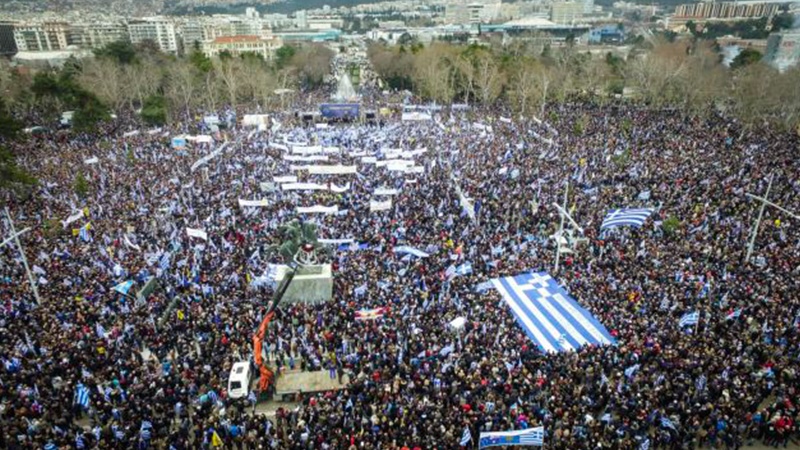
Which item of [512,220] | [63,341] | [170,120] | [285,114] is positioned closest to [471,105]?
[285,114]

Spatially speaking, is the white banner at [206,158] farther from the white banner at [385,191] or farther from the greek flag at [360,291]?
the greek flag at [360,291]

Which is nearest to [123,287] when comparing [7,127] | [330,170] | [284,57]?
[330,170]

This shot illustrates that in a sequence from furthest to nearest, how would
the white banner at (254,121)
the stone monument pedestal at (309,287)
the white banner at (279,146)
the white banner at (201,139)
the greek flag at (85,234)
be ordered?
the white banner at (254,121) < the white banner at (201,139) < the white banner at (279,146) < the greek flag at (85,234) < the stone monument pedestal at (309,287)

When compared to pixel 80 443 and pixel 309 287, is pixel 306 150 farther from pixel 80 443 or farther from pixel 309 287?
pixel 80 443

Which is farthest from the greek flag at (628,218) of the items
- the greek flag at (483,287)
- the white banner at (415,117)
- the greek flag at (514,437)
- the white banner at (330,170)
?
the white banner at (415,117)

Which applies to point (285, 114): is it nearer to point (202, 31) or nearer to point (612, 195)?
point (612, 195)
